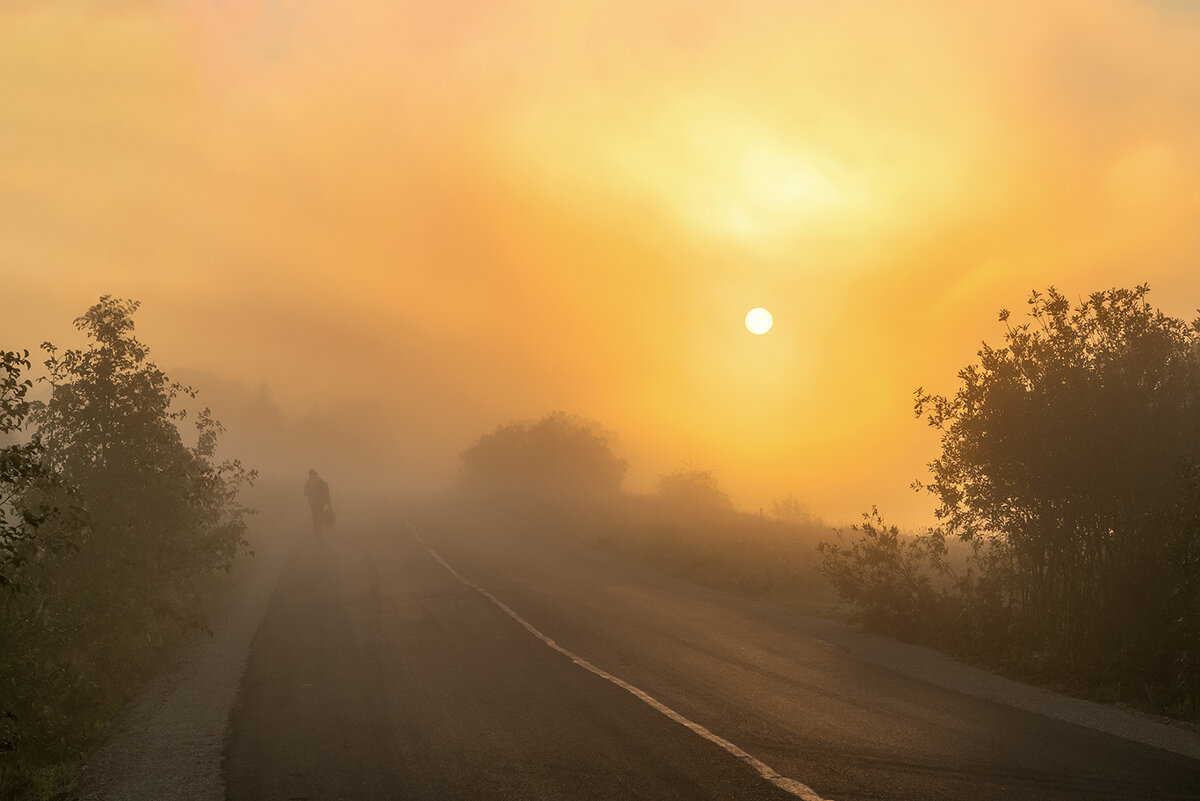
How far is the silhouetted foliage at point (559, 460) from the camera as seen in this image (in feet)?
197

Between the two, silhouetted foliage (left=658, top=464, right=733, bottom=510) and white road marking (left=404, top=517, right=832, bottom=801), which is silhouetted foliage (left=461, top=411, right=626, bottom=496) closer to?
silhouetted foliage (left=658, top=464, right=733, bottom=510)

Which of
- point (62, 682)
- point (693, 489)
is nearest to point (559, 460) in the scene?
point (693, 489)

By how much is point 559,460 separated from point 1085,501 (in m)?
50.7

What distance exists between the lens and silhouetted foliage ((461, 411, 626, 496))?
60.1 metres

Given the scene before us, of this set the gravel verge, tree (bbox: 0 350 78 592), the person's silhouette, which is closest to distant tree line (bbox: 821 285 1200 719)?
the gravel verge

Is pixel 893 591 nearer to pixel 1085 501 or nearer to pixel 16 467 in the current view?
pixel 1085 501

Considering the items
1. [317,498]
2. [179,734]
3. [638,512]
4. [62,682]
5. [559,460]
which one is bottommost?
[179,734]

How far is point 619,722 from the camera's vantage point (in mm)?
8188

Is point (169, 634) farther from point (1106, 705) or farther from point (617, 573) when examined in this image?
point (1106, 705)

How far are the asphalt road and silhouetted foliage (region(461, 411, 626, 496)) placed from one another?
143 feet

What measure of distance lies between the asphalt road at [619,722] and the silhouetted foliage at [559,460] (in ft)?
143

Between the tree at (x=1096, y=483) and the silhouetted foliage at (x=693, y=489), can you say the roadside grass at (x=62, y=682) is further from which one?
the silhouetted foliage at (x=693, y=489)

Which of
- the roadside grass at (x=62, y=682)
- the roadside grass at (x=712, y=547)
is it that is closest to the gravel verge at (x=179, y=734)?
the roadside grass at (x=62, y=682)

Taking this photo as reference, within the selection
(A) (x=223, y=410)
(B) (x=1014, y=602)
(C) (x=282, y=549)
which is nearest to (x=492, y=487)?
(C) (x=282, y=549)
